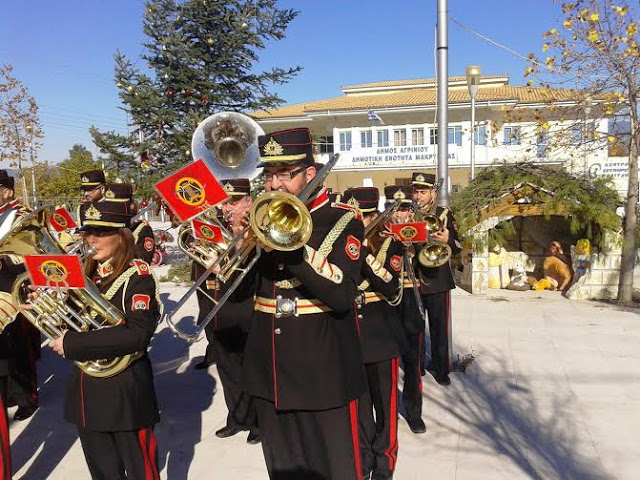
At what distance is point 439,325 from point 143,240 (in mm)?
3100

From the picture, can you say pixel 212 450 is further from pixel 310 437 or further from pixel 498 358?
pixel 498 358

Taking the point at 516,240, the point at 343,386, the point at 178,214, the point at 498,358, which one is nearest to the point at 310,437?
the point at 343,386

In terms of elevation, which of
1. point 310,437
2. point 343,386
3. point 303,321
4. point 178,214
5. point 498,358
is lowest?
point 498,358

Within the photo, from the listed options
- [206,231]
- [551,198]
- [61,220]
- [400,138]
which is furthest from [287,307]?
[400,138]

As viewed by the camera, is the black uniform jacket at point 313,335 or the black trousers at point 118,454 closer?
the black uniform jacket at point 313,335

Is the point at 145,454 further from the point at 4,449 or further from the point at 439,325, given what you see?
the point at 439,325

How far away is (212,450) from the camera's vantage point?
4.43 m

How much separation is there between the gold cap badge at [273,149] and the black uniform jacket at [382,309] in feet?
3.87

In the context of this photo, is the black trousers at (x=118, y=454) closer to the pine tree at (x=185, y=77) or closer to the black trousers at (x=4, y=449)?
the black trousers at (x=4, y=449)

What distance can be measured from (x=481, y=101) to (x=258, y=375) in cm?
2772

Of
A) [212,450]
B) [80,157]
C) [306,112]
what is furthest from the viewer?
[80,157]

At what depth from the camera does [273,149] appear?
8.52ft

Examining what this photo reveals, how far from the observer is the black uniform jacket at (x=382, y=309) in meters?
3.58

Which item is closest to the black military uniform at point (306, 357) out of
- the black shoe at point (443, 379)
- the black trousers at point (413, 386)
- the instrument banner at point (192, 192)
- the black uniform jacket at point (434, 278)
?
the instrument banner at point (192, 192)
